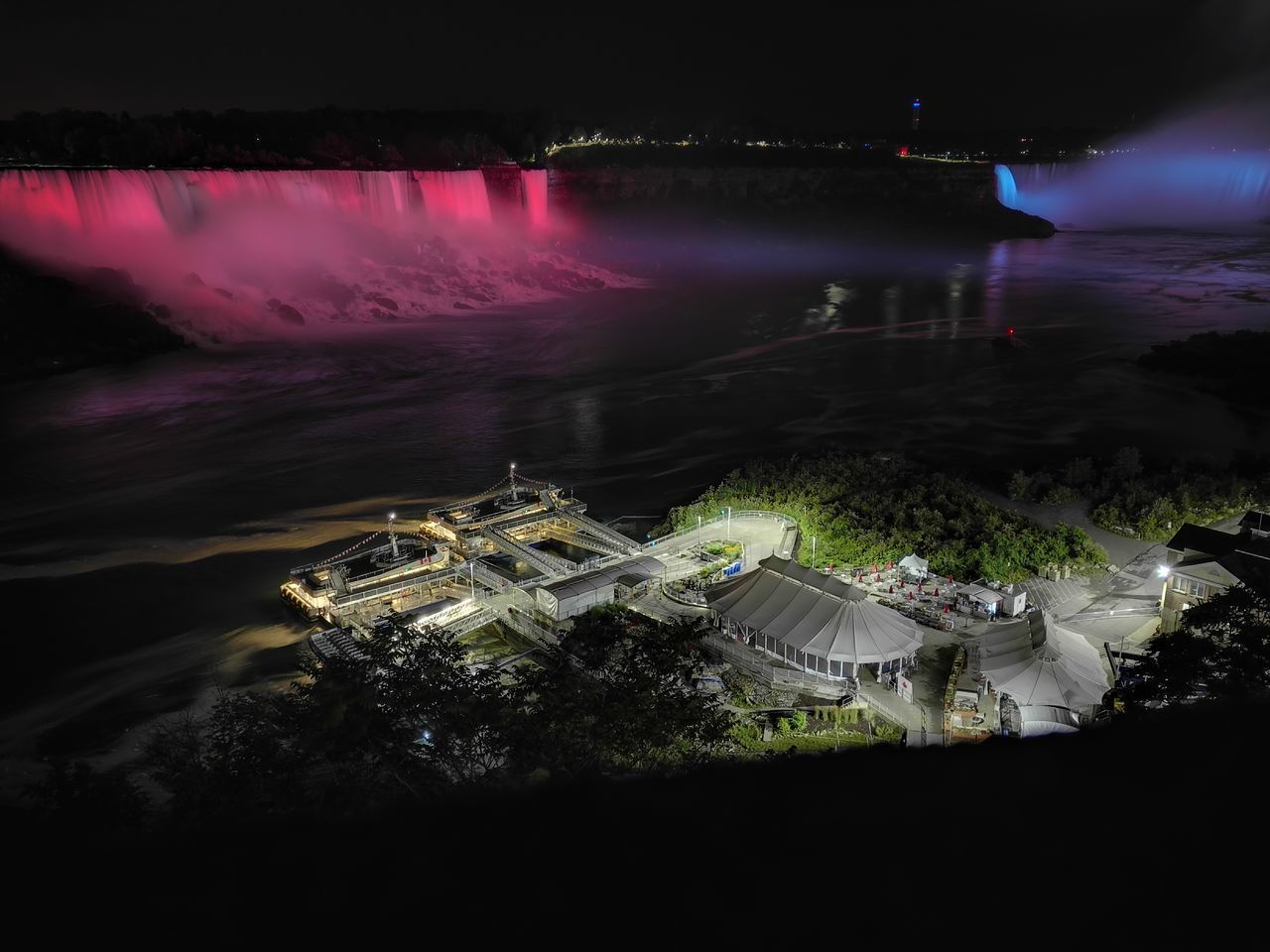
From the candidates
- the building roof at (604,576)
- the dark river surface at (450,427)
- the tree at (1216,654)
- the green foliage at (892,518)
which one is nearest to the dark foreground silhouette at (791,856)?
the tree at (1216,654)

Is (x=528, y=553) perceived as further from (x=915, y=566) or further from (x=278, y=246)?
(x=278, y=246)

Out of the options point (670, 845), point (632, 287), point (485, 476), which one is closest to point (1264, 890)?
point (670, 845)

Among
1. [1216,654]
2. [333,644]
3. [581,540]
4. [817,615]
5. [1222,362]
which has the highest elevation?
[1216,654]

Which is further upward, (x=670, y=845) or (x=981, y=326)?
(x=670, y=845)

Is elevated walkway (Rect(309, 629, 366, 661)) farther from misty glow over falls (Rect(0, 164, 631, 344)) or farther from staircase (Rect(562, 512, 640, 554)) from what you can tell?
misty glow over falls (Rect(0, 164, 631, 344))

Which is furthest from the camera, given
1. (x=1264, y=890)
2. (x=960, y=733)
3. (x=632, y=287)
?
(x=632, y=287)

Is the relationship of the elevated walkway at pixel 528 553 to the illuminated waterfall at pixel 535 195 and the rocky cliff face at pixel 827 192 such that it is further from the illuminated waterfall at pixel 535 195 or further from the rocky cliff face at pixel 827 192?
the rocky cliff face at pixel 827 192

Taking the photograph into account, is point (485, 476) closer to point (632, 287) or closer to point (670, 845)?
point (670, 845)

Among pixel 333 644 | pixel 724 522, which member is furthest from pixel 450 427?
pixel 333 644
